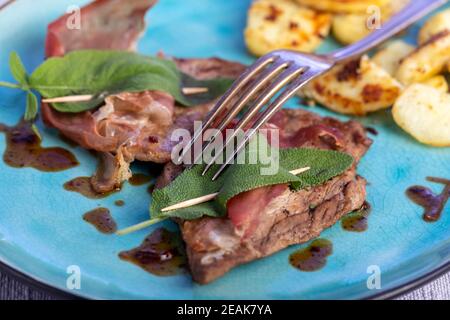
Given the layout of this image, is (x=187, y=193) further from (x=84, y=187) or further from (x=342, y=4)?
(x=342, y=4)

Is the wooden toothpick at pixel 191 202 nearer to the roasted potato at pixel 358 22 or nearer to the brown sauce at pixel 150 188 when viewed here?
the brown sauce at pixel 150 188

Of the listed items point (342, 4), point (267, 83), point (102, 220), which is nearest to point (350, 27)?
point (342, 4)

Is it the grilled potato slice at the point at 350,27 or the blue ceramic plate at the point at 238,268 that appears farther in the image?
the grilled potato slice at the point at 350,27

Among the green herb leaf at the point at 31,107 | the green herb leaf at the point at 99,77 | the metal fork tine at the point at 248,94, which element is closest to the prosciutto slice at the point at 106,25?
the green herb leaf at the point at 99,77

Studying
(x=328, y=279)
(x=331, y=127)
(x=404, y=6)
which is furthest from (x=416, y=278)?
(x=404, y=6)

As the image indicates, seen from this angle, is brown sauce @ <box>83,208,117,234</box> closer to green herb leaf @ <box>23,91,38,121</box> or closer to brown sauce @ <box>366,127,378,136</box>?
green herb leaf @ <box>23,91,38,121</box>

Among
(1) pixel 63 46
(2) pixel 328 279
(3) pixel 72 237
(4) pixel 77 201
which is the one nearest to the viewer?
(2) pixel 328 279
